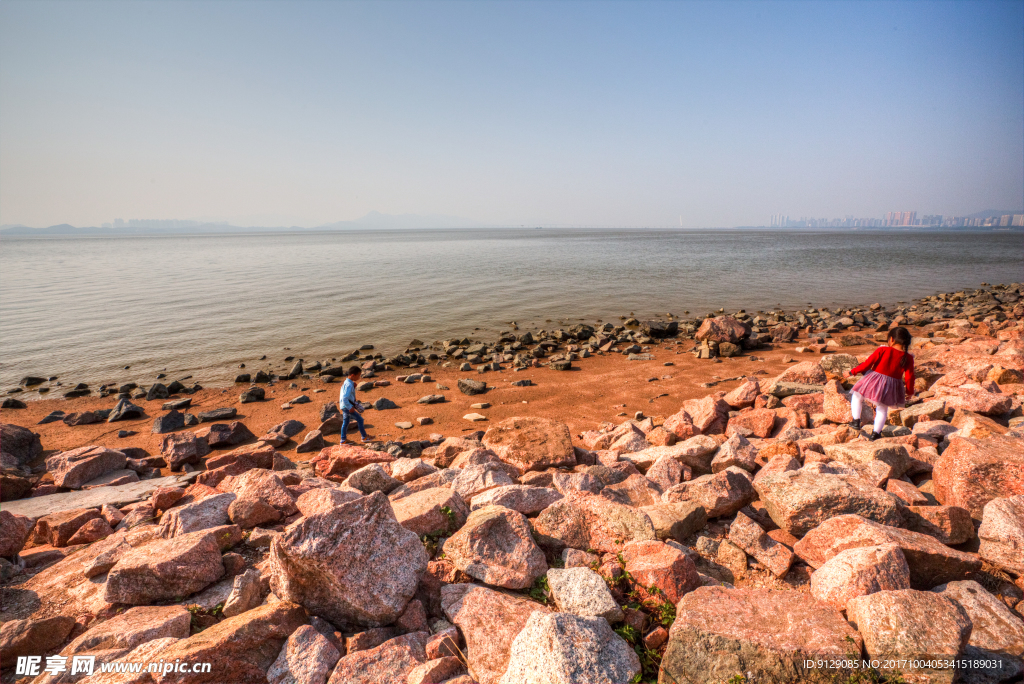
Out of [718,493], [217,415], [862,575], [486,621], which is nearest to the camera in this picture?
[862,575]

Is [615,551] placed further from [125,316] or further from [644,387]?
[125,316]

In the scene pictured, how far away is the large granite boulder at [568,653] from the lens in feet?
10.4

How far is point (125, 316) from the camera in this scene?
27547 mm

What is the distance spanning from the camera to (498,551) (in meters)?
4.48

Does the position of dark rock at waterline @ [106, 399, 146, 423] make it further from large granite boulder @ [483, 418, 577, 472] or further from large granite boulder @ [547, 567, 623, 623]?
large granite boulder @ [547, 567, 623, 623]

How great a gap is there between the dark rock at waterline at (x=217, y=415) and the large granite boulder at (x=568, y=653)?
43.0 feet

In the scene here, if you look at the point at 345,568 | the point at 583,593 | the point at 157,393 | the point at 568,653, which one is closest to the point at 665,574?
the point at 583,593

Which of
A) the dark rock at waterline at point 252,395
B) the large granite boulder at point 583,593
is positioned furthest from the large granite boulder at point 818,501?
the dark rock at waterline at point 252,395

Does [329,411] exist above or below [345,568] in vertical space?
below

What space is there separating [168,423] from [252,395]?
8.58 feet

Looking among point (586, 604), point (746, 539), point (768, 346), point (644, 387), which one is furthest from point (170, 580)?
point (768, 346)

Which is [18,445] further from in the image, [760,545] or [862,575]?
[862,575]

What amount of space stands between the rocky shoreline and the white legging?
0.61 ft

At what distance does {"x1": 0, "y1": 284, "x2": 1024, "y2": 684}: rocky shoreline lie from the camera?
3.36 meters
